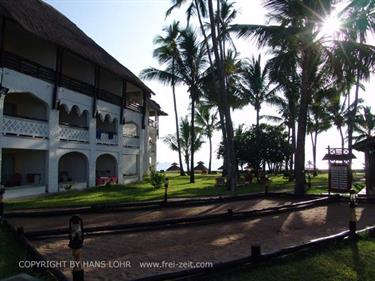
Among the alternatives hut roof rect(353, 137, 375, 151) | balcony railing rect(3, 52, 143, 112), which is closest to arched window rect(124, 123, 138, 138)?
balcony railing rect(3, 52, 143, 112)

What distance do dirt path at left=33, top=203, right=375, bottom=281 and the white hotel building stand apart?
9.19 metres

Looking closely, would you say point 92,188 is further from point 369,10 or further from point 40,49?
point 369,10

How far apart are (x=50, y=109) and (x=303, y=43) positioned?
11171mm

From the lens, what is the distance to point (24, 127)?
16.8 m

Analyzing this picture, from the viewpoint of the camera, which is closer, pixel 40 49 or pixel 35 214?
pixel 35 214

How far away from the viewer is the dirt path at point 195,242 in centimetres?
681

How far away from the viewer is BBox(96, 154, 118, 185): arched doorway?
975 inches

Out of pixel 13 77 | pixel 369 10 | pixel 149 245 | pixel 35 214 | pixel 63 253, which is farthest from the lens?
pixel 13 77

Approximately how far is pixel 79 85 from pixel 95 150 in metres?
3.66

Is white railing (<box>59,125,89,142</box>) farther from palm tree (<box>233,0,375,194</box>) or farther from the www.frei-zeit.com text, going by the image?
the www.frei-zeit.com text

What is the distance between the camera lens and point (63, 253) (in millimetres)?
7184

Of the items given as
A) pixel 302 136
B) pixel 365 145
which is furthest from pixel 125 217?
pixel 365 145

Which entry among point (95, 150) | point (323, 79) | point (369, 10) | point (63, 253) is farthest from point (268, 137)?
point (63, 253)

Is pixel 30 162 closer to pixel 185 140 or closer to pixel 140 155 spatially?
pixel 140 155
